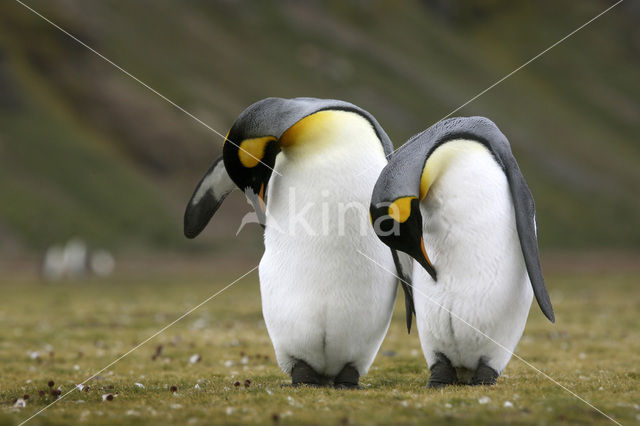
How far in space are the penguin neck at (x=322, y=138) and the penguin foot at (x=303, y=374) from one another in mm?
1414

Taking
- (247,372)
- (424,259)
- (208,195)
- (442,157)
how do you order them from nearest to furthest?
(424,259), (442,157), (208,195), (247,372)

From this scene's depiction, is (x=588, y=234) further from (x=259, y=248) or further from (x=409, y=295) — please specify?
(x=409, y=295)

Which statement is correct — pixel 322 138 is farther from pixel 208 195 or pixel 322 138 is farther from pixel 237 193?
pixel 237 193

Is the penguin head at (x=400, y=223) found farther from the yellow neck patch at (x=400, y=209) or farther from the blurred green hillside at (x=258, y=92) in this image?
the blurred green hillside at (x=258, y=92)

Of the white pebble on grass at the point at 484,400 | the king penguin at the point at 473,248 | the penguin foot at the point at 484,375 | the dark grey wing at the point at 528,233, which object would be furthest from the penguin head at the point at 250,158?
the white pebble on grass at the point at 484,400

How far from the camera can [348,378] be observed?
4.95 meters

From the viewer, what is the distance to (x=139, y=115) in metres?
40.8

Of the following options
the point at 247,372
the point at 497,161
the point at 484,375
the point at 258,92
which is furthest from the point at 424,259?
the point at 258,92

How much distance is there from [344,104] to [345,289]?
49.8 inches

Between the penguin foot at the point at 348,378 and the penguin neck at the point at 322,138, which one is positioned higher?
the penguin neck at the point at 322,138

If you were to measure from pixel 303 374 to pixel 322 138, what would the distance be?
1614 millimetres

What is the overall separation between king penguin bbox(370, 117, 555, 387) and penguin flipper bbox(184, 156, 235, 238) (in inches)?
56.5

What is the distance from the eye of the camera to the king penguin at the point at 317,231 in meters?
4.68

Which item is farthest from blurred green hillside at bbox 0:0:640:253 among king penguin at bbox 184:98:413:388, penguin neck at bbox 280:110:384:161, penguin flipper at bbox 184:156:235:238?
penguin neck at bbox 280:110:384:161
